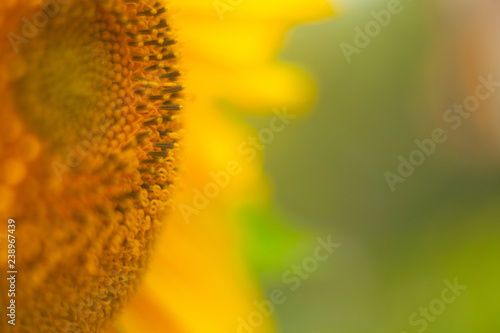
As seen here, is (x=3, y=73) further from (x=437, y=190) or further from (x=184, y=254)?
(x=437, y=190)

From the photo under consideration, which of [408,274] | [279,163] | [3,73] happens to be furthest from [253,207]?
[3,73]

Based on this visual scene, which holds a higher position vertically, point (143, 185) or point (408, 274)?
point (143, 185)
